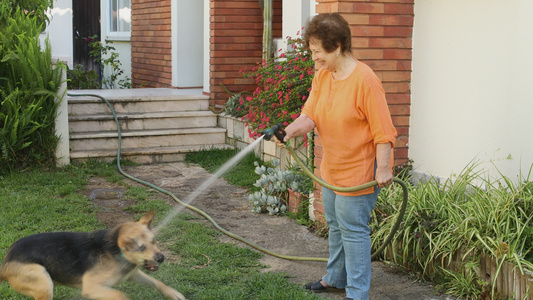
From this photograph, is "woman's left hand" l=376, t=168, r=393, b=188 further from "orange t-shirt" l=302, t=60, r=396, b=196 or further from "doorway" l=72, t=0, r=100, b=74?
"doorway" l=72, t=0, r=100, b=74

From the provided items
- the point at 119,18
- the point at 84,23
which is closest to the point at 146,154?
the point at 119,18

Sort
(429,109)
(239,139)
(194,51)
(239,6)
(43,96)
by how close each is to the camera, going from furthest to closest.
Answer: (194,51), (239,6), (239,139), (43,96), (429,109)

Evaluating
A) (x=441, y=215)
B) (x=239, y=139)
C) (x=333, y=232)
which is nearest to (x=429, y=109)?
(x=441, y=215)

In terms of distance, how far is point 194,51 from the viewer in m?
12.4

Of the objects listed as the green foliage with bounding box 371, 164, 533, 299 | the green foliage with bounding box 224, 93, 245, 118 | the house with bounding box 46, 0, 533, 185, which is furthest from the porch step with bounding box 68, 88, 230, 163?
the green foliage with bounding box 371, 164, 533, 299

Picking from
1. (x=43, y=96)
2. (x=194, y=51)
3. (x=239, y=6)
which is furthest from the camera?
(x=194, y=51)

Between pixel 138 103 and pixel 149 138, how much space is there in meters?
0.74

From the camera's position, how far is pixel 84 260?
159 inches

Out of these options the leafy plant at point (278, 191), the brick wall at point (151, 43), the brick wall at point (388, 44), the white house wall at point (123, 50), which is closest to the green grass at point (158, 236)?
the leafy plant at point (278, 191)

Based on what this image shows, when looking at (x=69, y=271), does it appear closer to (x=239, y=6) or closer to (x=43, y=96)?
(x=43, y=96)

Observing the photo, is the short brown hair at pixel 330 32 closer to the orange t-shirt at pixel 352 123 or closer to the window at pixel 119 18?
the orange t-shirt at pixel 352 123

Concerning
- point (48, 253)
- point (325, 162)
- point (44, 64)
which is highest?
point (44, 64)

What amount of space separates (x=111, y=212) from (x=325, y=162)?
10.5ft

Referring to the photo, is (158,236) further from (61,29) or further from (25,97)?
(61,29)
